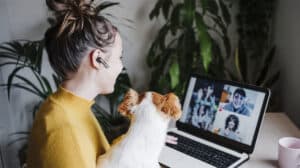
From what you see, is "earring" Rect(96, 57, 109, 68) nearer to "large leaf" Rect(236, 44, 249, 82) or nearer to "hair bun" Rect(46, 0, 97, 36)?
"hair bun" Rect(46, 0, 97, 36)

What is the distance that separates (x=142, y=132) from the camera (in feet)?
2.29

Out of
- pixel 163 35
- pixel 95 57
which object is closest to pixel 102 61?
pixel 95 57

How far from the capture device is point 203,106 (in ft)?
3.62

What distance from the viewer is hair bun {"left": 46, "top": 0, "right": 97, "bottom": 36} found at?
0.63m

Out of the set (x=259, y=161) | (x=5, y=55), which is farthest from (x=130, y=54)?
(x=259, y=161)

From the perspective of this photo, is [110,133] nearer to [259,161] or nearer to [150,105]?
[259,161]

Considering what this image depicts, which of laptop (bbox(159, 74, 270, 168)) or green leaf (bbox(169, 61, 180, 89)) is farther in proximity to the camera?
green leaf (bbox(169, 61, 180, 89))

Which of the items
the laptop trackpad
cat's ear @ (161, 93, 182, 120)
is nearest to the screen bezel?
the laptop trackpad

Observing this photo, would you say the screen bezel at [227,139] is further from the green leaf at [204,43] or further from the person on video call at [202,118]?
the green leaf at [204,43]

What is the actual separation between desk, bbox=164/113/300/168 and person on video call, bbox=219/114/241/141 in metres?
0.09

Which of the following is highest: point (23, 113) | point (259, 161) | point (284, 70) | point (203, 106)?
point (284, 70)

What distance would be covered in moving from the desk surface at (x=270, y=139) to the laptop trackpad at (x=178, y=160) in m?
0.14

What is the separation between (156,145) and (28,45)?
1.15 metres

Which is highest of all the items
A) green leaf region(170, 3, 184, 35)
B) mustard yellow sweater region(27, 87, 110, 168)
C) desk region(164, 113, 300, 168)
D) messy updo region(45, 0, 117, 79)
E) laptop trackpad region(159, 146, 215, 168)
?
green leaf region(170, 3, 184, 35)
